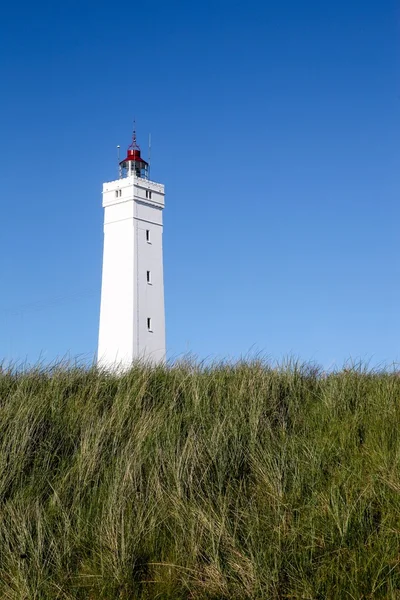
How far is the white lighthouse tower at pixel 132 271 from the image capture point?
2728 centimetres

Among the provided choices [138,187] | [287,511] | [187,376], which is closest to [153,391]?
[187,376]

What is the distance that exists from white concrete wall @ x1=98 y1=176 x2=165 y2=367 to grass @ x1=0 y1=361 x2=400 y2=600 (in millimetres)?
20413

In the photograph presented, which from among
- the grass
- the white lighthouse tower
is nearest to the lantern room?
the white lighthouse tower

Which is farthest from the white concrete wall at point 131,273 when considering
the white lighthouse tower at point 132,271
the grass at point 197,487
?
the grass at point 197,487

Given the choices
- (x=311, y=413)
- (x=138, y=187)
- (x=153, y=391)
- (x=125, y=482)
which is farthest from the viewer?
(x=138, y=187)

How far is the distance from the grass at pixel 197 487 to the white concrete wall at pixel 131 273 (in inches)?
804

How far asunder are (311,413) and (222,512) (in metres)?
1.91

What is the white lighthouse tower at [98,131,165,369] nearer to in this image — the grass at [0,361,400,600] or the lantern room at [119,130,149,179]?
the lantern room at [119,130,149,179]

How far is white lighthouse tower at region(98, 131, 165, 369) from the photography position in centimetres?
2728

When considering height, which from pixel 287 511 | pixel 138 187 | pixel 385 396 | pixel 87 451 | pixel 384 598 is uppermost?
pixel 138 187

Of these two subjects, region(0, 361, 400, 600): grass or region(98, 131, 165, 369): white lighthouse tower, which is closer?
region(0, 361, 400, 600): grass

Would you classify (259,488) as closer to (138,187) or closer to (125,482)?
(125,482)

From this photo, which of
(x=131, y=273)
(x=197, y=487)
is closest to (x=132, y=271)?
(x=131, y=273)

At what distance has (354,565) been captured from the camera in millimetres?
3971
